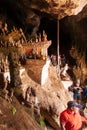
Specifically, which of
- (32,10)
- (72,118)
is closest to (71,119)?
(72,118)

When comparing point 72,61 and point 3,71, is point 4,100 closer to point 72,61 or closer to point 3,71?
point 3,71

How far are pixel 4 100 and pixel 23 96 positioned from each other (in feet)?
3.70

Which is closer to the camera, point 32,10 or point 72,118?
point 72,118

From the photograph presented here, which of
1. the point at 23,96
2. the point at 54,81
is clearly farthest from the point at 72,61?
the point at 23,96

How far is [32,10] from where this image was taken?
49.8 ft

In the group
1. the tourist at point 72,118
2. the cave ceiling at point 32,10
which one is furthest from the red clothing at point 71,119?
the cave ceiling at point 32,10

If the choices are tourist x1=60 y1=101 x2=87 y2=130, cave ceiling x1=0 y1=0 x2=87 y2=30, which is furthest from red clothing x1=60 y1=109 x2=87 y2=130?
cave ceiling x1=0 y1=0 x2=87 y2=30

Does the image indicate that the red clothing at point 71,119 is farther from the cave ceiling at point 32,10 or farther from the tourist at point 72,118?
the cave ceiling at point 32,10

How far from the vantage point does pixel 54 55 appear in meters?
16.6

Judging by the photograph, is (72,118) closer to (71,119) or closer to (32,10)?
(71,119)

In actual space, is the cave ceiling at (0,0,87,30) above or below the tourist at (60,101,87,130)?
above

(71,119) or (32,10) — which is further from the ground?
(32,10)

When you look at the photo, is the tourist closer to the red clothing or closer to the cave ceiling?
the red clothing

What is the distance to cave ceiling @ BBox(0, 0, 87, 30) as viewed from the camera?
12031 millimetres
